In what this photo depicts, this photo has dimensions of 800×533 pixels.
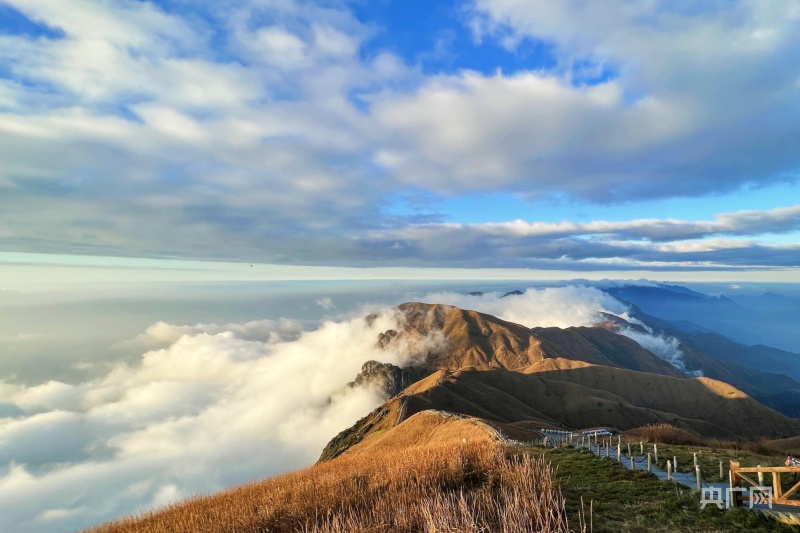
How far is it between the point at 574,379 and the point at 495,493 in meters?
208

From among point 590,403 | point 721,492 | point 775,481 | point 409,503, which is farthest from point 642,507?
point 590,403

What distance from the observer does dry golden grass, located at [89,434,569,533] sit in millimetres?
8523

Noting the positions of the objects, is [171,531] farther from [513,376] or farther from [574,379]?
[574,379]

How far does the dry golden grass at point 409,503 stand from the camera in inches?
336

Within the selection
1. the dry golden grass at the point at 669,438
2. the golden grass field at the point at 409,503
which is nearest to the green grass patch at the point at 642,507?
the golden grass field at the point at 409,503

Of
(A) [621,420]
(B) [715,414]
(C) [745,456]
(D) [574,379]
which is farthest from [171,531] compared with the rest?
(D) [574,379]

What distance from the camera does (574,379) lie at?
197 meters

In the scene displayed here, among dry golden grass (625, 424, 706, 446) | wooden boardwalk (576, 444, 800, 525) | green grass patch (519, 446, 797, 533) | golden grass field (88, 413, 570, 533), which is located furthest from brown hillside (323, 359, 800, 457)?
golden grass field (88, 413, 570, 533)

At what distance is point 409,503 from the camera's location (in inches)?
410

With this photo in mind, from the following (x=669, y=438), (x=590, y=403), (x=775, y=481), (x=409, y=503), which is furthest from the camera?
(x=590, y=403)

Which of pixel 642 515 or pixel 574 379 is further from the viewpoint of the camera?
pixel 574 379

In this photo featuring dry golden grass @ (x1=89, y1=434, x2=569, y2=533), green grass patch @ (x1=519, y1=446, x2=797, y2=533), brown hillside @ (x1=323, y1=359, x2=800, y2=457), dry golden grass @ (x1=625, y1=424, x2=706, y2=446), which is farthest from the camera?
brown hillside @ (x1=323, y1=359, x2=800, y2=457)

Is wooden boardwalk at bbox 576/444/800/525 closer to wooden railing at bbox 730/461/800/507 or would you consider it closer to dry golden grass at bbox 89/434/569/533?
wooden railing at bbox 730/461/800/507

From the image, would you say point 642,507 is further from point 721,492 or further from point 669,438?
point 669,438
